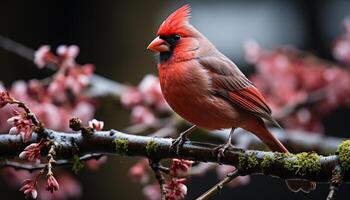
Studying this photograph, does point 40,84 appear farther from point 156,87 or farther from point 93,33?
point 93,33

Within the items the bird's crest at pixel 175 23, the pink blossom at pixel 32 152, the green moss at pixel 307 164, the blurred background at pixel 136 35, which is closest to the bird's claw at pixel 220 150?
the green moss at pixel 307 164

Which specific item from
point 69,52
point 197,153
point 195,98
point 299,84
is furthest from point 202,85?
point 299,84

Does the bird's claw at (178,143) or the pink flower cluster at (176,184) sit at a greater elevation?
the bird's claw at (178,143)

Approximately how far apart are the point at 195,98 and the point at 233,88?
304 millimetres

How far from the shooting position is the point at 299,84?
425 cm

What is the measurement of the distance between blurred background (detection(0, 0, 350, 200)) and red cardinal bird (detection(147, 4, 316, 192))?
70.2 inches

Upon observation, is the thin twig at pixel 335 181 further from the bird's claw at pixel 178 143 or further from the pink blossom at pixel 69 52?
the pink blossom at pixel 69 52

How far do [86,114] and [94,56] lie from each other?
1.73m

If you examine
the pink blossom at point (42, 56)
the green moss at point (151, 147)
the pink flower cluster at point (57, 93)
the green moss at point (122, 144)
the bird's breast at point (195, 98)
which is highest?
the pink blossom at point (42, 56)

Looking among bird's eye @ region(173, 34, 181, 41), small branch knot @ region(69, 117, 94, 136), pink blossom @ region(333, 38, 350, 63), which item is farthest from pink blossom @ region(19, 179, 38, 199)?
pink blossom @ region(333, 38, 350, 63)

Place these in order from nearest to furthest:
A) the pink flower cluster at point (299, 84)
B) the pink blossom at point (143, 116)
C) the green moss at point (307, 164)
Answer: the green moss at point (307, 164) < the pink blossom at point (143, 116) < the pink flower cluster at point (299, 84)

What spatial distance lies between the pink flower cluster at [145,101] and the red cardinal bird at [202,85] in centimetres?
77

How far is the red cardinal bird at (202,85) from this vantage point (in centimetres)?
251

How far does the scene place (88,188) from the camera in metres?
4.90
